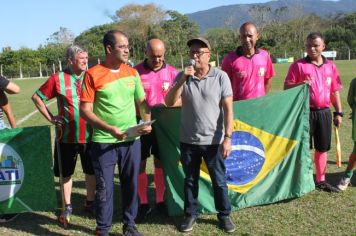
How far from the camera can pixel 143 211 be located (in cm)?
515

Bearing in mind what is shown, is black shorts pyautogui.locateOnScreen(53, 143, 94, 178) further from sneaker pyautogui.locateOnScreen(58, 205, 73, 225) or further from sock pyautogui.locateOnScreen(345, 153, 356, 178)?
sock pyautogui.locateOnScreen(345, 153, 356, 178)

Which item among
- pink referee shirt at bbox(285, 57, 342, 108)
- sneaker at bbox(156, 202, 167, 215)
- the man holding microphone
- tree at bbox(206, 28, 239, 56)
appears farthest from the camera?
tree at bbox(206, 28, 239, 56)

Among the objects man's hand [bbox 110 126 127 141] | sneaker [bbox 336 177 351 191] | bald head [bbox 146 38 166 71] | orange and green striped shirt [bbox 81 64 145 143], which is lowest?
sneaker [bbox 336 177 351 191]

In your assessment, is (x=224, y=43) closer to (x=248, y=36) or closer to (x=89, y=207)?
(x=248, y=36)

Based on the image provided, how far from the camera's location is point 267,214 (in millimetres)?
5016

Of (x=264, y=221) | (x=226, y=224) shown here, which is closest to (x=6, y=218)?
(x=226, y=224)

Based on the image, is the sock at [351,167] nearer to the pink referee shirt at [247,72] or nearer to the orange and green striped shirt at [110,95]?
the pink referee shirt at [247,72]

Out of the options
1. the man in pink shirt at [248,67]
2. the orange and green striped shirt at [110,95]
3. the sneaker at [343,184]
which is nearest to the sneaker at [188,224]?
the orange and green striped shirt at [110,95]

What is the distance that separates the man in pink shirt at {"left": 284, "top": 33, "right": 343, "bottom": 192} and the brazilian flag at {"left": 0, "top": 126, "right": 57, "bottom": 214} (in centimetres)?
309

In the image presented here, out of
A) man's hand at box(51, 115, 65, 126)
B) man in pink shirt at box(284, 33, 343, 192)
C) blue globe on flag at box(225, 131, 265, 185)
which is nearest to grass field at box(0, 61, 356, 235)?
blue globe on flag at box(225, 131, 265, 185)

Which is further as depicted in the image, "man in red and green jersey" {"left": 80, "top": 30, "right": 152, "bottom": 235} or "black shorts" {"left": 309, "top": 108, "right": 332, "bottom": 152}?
"black shorts" {"left": 309, "top": 108, "right": 332, "bottom": 152}

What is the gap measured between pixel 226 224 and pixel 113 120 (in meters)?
1.62

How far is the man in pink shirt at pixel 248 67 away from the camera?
5.47 metres

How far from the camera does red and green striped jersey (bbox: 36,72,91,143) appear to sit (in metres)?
4.92
